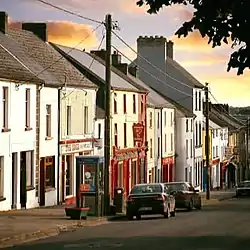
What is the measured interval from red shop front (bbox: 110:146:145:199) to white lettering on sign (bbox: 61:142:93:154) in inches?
173

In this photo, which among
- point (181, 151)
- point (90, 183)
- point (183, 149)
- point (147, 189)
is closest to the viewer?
point (90, 183)

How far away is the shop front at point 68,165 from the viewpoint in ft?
151

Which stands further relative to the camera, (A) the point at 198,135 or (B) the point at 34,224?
(A) the point at 198,135

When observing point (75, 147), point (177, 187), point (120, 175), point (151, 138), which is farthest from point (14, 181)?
point (151, 138)

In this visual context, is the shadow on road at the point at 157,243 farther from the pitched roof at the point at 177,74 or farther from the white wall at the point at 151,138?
the pitched roof at the point at 177,74

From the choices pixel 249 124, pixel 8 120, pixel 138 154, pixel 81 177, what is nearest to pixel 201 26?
pixel 81 177

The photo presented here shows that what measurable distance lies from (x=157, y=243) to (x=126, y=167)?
1456 inches

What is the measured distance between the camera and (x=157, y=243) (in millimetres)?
23266

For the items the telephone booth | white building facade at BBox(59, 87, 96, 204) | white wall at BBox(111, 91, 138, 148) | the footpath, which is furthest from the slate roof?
white wall at BBox(111, 91, 138, 148)

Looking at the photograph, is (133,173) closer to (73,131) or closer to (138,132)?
(138,132)

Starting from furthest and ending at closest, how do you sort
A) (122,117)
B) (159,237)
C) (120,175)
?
(122,117) → (120,175) → (159,237)

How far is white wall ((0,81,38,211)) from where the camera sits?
1476 inches

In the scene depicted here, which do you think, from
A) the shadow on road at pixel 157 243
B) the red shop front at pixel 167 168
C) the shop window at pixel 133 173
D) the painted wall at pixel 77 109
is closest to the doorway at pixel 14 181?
the painted wall at pixel 77 109

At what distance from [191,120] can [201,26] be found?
224 ft
